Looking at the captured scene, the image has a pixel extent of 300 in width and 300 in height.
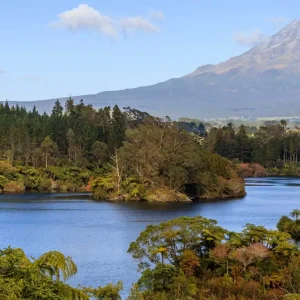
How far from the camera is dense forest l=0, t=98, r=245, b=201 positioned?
58.2 meters

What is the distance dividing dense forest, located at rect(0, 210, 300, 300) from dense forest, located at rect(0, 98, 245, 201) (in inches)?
1356

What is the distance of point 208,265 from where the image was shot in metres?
22.3

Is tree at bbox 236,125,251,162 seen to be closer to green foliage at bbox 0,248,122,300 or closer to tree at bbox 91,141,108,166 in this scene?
tree at bbox 91,141,108,166

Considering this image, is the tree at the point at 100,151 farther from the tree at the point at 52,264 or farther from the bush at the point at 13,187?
the tree at the point at 52,264

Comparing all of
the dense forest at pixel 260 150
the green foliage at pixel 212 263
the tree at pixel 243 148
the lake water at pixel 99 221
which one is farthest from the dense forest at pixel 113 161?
Answer: the green foliage at pixel 212 263

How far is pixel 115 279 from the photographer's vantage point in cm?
2344

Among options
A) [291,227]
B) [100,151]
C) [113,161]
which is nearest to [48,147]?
[100,151]

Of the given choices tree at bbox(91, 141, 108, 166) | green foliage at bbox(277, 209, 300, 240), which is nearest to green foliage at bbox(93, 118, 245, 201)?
tree at bbox(91, 141, 108, 166)

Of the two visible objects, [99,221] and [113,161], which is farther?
[113,161]

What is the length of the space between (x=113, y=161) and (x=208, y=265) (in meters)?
48.1

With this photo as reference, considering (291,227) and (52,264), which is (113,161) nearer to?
(291,227)

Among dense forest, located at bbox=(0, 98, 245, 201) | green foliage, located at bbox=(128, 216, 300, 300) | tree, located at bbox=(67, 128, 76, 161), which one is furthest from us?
tree, located at bbox=(67, 128, 76, 161)

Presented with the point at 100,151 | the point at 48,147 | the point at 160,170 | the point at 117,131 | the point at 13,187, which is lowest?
the point at 13,187

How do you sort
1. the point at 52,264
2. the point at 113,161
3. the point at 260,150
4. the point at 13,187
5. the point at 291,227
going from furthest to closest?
the point at 260,150 → the point at 113,161 → the point at 13,187 → the point at 291,227 → the point at 52,264
